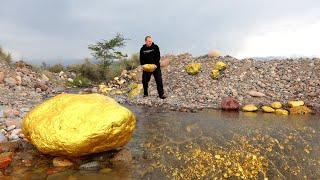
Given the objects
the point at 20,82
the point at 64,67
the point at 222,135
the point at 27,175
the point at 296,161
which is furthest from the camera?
the point at 64,67

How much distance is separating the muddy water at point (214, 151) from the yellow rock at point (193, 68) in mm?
5891

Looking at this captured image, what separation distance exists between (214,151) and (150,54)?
273 inches

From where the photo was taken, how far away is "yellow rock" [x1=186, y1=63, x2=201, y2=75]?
1703cm

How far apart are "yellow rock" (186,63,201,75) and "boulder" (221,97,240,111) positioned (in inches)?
151

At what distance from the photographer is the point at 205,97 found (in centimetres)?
1457

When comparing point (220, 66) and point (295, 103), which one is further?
point (220, 66)

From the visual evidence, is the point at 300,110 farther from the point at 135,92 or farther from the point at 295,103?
the point at 135,92

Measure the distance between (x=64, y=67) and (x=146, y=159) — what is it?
2017 cm

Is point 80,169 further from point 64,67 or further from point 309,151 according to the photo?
point 64,67

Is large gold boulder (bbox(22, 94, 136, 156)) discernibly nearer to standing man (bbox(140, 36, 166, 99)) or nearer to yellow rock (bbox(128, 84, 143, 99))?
standing man (bbox(140, 36, 166, 99))

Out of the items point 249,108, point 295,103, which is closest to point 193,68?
point 249,108

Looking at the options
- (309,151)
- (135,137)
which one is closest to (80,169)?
(135,137)

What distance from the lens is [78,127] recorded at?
6848 mm

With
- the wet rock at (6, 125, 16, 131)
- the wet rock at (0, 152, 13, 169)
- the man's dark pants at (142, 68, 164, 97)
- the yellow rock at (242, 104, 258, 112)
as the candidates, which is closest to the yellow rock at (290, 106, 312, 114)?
the yellow rock at (242, 104, 258, 112)
